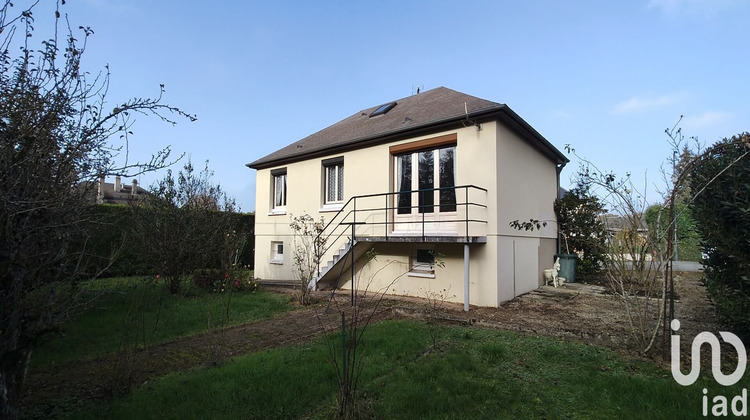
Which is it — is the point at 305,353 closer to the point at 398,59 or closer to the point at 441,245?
the point at 441,245

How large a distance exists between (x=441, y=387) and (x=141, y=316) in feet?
14.8

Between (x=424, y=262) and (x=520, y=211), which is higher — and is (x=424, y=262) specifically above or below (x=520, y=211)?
below

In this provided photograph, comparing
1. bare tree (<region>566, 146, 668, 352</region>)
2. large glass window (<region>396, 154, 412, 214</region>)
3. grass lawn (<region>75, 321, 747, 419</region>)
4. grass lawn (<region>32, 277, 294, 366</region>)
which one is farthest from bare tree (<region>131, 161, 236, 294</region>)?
bare tree (<region>566, 146, 668, 352</region>)

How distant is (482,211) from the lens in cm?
844

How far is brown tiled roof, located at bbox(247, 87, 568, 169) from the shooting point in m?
8.66

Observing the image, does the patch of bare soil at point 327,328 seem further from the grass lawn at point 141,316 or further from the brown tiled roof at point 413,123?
the brown tiled roof at point 413,123

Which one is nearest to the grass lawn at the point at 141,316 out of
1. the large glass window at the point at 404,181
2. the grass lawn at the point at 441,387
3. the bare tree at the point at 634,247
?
the grass lawn at the point at 441,387

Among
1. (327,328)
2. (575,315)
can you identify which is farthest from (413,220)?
(575,315)

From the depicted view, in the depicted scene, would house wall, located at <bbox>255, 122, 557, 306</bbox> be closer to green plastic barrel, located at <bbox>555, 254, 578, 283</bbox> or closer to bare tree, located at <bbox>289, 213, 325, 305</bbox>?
bare tree, located at <bbox>289, 213, 325, 305</bbox>

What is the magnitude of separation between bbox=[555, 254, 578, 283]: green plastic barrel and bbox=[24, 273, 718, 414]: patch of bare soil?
202 centimetres

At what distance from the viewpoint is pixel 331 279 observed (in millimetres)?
11414

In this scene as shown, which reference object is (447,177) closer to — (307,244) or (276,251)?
(307,244)

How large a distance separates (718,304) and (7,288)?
8.36m

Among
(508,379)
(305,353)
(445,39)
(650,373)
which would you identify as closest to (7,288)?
(305,353)
